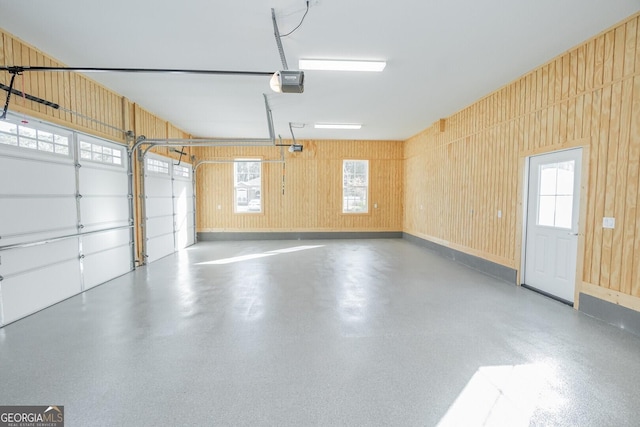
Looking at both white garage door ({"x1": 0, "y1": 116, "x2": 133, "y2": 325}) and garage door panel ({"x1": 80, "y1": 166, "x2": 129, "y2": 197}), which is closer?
white garage door ({"x1": 0, "y1": 116, "x2": 133, "y2": 325})

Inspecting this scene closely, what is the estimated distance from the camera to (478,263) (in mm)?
5941

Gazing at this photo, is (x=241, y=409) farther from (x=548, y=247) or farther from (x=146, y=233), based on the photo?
(x=146, y=233)

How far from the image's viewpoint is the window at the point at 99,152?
466 cm

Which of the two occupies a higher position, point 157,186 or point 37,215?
point 157,186

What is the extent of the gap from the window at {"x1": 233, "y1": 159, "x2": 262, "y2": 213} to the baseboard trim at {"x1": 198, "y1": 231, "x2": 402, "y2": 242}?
889 millimetres

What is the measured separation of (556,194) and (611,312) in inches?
66.0

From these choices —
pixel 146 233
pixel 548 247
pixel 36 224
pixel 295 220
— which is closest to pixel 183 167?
pixel 146 233

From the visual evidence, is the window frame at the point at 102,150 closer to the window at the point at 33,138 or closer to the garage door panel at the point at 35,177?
the window at the point at 33,138

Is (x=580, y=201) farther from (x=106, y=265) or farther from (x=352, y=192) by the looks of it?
(x=106, y=265)

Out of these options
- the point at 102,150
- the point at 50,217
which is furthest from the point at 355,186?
the point at 50,217

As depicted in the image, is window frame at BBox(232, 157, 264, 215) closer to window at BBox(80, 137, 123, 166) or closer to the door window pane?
window at BBox(80, 137, 123, 166)

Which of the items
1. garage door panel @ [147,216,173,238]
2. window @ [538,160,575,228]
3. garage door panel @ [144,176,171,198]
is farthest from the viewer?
garage door panel @ [147,216,173,238]

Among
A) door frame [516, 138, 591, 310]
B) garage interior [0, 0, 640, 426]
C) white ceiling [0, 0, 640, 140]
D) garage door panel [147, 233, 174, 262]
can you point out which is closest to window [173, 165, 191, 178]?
garage interior [0, 0, 640, 426]

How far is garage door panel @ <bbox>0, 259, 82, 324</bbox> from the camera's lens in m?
3.43
